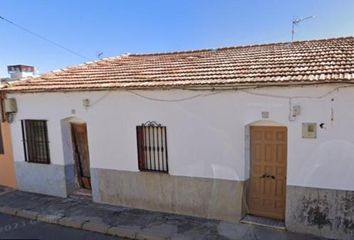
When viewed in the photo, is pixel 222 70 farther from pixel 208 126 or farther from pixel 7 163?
pixel 7 163

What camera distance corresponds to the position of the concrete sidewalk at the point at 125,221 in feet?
22.0

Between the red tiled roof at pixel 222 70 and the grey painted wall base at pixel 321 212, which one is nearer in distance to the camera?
the grey painted wall base at pixel 321 212

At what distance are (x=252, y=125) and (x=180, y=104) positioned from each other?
6.11ft

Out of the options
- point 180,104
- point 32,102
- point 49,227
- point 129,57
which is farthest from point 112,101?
point 129,57

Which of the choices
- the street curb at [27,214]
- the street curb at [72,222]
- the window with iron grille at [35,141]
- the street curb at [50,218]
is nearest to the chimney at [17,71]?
the window with iron grille at [35,141]

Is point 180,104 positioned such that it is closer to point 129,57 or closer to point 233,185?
point 233,185

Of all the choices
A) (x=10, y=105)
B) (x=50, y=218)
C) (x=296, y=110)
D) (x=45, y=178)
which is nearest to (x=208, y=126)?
(x=296, y=110)

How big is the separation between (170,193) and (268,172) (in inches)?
104

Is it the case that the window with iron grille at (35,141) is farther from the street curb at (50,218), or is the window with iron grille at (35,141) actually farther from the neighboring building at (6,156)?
the street curb at (50,218)

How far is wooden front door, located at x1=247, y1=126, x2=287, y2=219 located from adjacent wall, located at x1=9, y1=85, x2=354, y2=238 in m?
0.37

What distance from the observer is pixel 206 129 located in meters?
7.28

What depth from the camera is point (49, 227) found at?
7.74m

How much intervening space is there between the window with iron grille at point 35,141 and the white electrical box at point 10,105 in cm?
49

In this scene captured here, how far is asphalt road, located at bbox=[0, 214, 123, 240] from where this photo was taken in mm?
7141
